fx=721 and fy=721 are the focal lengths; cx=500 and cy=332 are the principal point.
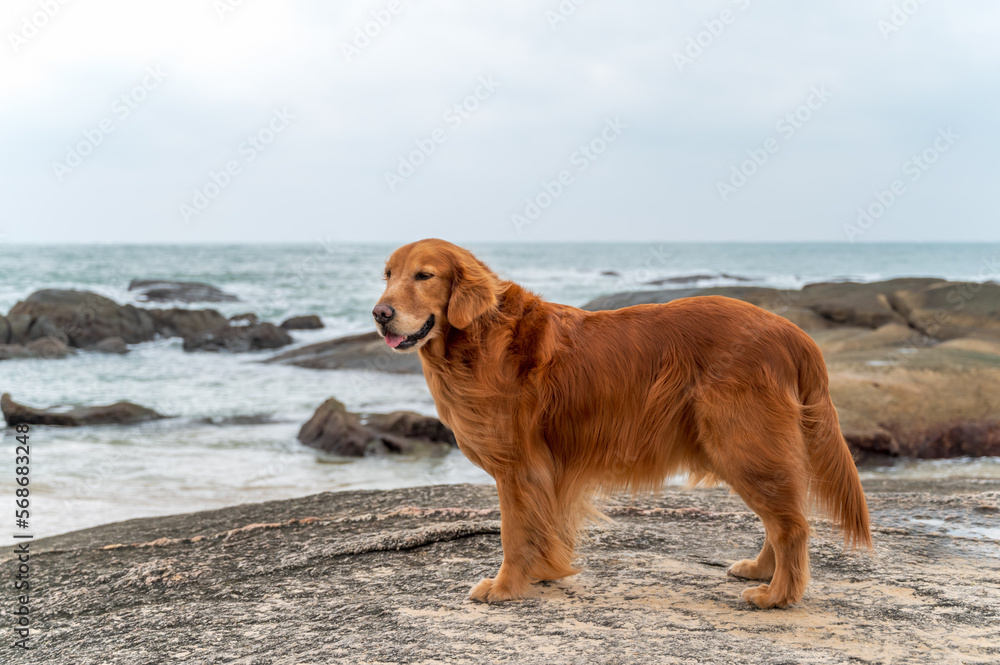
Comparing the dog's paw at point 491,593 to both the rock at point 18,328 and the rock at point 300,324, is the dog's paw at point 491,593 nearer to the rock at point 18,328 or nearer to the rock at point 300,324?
the rock at point 18,328

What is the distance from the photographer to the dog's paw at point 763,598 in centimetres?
327

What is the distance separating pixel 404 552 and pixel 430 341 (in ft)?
4.66

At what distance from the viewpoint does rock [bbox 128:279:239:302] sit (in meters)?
33.2

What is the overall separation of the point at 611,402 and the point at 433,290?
1.01m

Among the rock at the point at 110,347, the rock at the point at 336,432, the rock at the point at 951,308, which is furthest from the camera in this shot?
the rock at the point at 110,347

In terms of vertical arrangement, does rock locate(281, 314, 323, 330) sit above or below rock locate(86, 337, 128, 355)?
above

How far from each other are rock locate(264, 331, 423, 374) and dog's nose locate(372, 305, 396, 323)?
12.2m

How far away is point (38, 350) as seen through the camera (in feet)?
63.6

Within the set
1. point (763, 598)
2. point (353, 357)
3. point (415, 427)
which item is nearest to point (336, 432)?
point (415, 427)

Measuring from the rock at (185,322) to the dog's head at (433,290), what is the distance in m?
21.0

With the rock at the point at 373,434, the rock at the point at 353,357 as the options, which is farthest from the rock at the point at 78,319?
the rock at the point at 373,434

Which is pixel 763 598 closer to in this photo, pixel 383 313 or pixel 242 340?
pixel 383 313

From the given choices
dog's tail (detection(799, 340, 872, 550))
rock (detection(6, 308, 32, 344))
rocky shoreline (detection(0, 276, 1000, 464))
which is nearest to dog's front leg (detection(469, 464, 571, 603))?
dog's tail (detection(799, 340, 872, 550))

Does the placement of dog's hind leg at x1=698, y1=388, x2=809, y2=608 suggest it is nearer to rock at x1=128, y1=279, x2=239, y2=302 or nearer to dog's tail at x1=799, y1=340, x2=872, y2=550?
dog's tail at x1=799, y1=340, x2=872, y2=550
